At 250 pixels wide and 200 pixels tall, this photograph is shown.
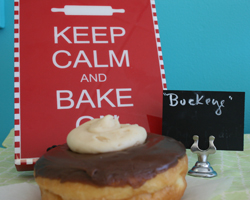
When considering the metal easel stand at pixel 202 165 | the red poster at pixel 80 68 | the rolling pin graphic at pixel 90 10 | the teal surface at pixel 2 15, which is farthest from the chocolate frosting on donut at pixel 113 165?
the teal surface at pixel 2 15

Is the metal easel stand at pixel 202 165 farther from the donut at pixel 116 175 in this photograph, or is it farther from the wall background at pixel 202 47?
the wall background at pixel 202 47

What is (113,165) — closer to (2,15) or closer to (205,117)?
(205,117)

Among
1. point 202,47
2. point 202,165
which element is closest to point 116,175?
point 202,165

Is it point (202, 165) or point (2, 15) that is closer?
point (202, 165)

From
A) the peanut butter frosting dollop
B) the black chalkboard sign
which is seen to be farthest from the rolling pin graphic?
the peanut butter frosting dollop

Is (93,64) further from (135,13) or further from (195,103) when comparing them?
(195,103)

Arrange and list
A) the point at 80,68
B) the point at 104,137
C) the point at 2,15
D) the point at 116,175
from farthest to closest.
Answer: the point at 2,15, the point at 80,68, the point at 104,137, the point at 116,175
